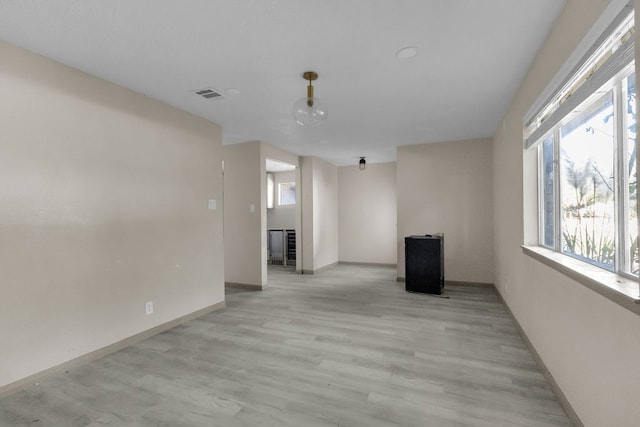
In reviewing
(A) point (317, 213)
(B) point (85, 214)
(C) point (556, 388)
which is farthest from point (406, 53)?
(A) point (317, 213)

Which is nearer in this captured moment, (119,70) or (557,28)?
(557,28)

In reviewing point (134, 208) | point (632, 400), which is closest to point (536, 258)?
point (632, 400)

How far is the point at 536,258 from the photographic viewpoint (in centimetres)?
244

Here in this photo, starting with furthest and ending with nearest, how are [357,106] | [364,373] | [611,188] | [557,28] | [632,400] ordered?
[357,106] < [364,373] < [557,28] < [611,188] < [632,400]

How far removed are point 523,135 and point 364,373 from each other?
257cm

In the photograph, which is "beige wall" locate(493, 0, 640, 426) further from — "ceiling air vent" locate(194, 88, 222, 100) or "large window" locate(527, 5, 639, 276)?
"ceiling air vent" locate(194, 88, 222, 100)

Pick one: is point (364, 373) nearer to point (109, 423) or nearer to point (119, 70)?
point (109, 423)

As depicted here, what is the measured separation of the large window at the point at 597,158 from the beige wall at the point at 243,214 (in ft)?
12.8

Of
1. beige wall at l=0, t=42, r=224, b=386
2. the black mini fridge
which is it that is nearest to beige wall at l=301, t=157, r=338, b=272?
the black mini fridge

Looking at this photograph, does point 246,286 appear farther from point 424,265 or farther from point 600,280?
point 600,280

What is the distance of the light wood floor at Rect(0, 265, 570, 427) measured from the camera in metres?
1.87

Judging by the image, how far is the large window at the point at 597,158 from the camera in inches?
56.2

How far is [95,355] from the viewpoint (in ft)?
8.70

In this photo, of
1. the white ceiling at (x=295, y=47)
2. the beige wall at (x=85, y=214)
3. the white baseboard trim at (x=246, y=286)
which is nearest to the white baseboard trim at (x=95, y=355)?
the beige wall at (x=85, y=214)
